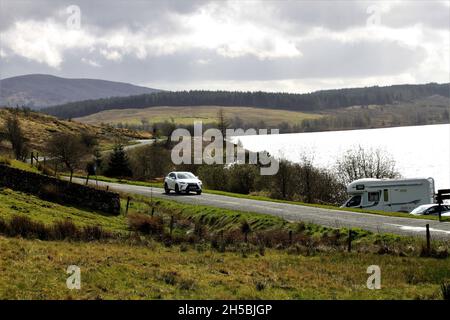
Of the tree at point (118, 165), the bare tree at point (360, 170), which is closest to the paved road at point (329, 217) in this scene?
the bare tree at point (360, 170)

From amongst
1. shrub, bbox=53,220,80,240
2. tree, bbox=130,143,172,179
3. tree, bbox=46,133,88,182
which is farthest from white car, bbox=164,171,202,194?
tree, bbox=46,133,88,182

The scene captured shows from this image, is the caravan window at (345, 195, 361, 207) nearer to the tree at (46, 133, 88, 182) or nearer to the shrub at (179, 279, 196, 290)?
the shrub at (179, 279, 196, 290)

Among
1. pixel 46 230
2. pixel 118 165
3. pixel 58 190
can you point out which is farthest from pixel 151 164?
pixel 46 230

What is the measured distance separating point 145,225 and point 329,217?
10546mm

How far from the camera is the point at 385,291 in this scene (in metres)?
14.1

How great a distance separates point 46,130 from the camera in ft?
371

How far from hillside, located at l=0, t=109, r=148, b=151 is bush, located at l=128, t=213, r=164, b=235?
6655 centimetres

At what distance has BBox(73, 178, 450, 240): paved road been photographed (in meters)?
26.3

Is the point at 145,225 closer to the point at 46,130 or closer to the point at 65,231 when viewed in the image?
the point at 65,231

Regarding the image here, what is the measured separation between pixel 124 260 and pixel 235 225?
13960 mm

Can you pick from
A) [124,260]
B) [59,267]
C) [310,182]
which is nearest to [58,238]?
[124,260]

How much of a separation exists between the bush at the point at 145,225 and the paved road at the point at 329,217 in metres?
7.38

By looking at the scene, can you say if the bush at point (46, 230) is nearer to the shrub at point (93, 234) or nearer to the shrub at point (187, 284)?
the shrub at point (93, 234)
